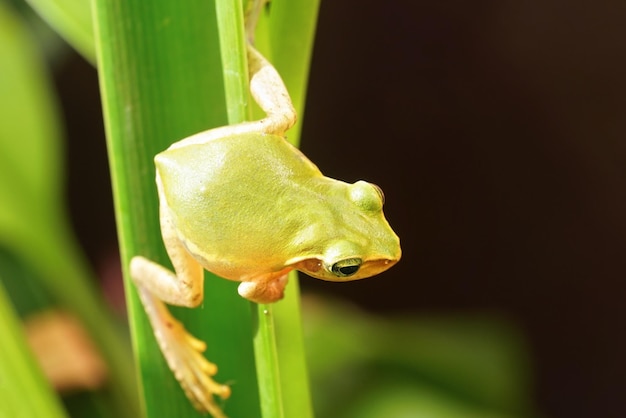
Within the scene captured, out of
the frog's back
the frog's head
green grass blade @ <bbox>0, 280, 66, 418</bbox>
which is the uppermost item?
the frog's back

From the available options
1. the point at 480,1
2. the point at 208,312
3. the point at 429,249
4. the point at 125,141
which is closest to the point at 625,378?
the point at 429,249

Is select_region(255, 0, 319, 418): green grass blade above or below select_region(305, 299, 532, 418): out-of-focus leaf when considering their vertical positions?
above

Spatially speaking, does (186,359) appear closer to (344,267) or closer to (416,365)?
(344,267)

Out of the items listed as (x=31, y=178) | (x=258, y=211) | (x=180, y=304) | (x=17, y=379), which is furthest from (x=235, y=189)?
(x=31, y=178)

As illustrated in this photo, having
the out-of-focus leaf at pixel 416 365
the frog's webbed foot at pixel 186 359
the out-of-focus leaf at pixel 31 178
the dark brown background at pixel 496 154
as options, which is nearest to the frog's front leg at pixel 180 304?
the frog's webbed foot at pixel 186 359

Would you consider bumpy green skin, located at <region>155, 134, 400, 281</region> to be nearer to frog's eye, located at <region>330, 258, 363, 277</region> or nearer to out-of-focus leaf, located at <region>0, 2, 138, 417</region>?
frog's eye, located at <region>330, 258, 363, 277</region>

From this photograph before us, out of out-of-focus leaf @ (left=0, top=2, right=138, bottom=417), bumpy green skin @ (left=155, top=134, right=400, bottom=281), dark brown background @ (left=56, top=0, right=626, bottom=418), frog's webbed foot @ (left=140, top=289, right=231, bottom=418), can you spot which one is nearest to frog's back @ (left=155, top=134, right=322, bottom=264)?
bumpy green skin @ (left=155, top=134, right=400, bottom=281)
